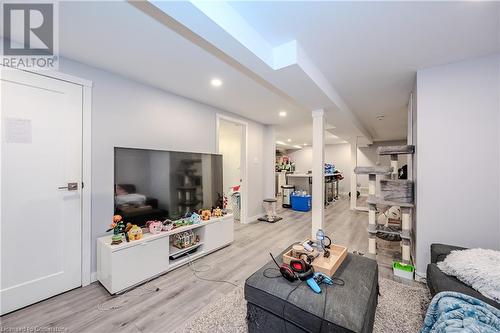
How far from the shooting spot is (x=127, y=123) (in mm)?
2307

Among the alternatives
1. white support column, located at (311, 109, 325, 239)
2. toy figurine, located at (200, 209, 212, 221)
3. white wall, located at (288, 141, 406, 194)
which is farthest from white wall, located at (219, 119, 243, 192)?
white support column, located at (311, 109, 325, 239)

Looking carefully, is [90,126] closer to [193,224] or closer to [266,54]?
[193,224]

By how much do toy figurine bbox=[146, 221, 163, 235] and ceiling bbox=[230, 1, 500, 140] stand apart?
81.5 inches

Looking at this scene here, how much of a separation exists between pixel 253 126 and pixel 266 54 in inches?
105

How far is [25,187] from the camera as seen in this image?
1.70 meters

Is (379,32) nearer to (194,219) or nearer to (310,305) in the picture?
(310,305)

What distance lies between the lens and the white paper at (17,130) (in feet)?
5.32

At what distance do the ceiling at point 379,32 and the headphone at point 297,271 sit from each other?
5.54ft

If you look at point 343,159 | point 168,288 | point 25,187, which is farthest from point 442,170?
point 343,159

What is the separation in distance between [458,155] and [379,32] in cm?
139

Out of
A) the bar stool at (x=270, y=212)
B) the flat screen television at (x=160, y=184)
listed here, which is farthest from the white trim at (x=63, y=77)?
the bar stool at (x=270, y=212)

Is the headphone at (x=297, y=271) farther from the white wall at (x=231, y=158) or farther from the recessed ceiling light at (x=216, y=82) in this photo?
the white wall at (x=231, y=158)

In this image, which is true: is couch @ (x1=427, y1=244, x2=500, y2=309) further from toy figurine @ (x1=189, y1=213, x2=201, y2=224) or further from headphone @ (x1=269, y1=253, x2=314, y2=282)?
toy figurine @ (x1=189, y1=213, x2=201, y2=224)

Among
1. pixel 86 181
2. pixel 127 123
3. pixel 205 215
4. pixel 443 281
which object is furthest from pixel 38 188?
pixel 443 281
